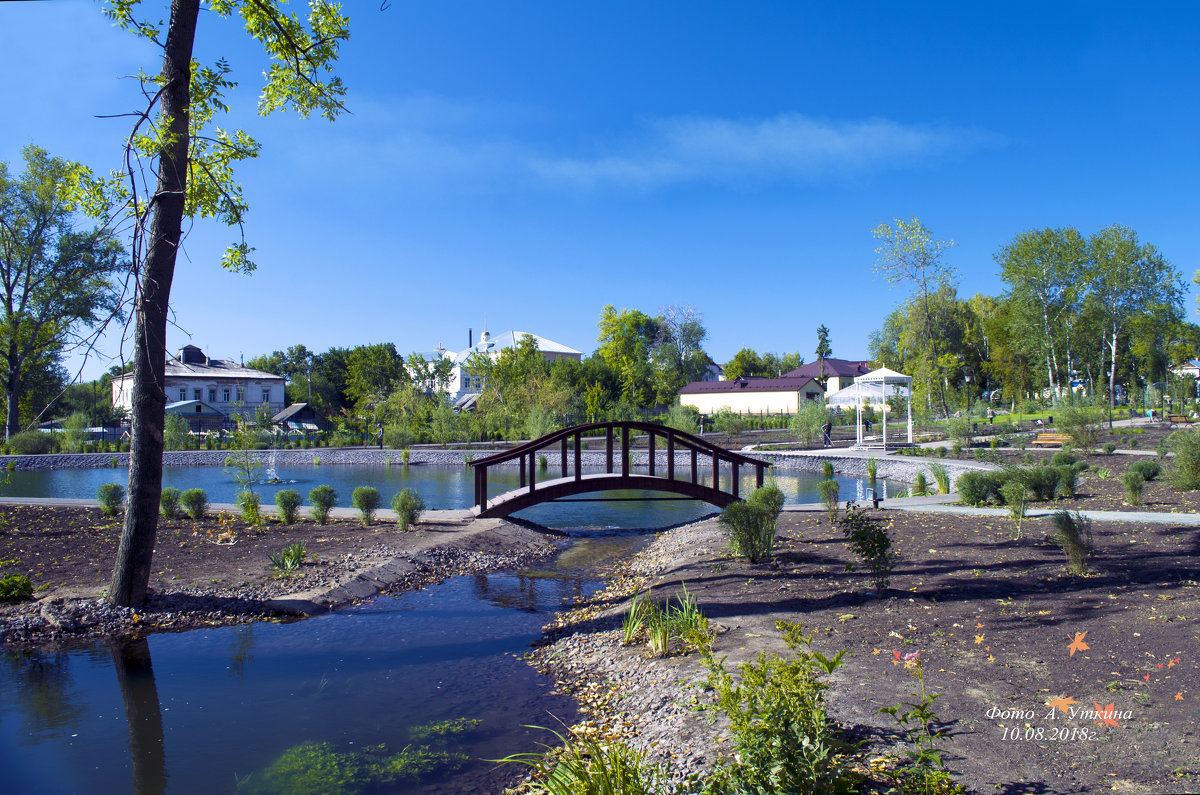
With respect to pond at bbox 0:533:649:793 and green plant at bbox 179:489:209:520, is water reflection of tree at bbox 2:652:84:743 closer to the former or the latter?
pond at bbox 0:533:649:793

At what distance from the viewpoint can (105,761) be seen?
170 inches

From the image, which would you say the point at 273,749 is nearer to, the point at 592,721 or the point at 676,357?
the point at 592,721

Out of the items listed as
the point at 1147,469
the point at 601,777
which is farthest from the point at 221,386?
the point at 601,777

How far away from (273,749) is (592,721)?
6.83 feet

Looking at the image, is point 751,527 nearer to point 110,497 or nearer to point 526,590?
point 526,590

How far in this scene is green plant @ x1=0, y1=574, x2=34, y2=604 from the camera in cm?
708

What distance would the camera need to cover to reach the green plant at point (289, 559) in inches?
334

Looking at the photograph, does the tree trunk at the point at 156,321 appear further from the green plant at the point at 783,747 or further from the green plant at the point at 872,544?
the green plant at the point at 872,544

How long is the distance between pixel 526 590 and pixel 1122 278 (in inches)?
1738

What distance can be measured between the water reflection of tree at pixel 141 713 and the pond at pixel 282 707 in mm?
12

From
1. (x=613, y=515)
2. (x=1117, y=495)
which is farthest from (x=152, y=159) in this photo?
(x=1117, y=495)

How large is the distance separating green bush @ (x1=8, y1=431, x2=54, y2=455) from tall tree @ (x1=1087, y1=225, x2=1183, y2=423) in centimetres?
5377

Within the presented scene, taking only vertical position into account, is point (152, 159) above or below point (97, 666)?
above

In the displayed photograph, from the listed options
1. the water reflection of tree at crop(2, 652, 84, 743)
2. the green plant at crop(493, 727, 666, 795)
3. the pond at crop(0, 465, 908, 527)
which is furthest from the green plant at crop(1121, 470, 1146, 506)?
the water reflection of tree at crop(2, 652, 84, 743)
